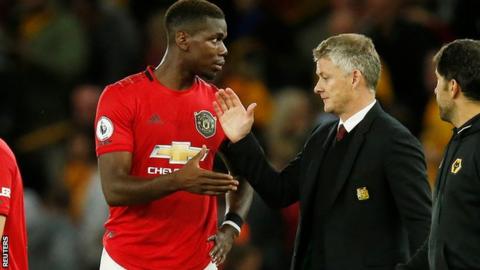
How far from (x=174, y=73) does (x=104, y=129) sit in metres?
0.46

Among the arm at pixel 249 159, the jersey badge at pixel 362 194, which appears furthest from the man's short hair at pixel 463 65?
the arm at pixel 249 159

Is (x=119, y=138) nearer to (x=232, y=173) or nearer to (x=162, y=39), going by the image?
(x=232, y=173)

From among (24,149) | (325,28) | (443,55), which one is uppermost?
(443,55)

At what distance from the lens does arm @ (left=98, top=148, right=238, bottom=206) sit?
562 centimetres

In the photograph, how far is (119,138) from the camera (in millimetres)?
5844

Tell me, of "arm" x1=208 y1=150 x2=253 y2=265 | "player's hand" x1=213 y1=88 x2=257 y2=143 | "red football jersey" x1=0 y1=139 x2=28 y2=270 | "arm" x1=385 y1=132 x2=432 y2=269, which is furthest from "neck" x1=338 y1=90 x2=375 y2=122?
"red football jersey" x1=0 y1=139 x2=28 y2=270

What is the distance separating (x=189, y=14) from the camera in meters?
6.07

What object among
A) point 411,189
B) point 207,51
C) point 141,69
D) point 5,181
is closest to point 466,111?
point 411,189

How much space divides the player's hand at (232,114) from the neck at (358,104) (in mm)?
486

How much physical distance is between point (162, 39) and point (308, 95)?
58.1 inches

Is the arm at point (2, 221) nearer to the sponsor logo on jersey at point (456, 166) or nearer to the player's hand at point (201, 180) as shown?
the player's hand at point (201, 180)

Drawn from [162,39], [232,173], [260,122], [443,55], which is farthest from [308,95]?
[443,55]

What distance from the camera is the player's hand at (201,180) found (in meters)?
5.62

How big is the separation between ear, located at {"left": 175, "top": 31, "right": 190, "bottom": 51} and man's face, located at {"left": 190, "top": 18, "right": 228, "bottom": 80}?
2cm
